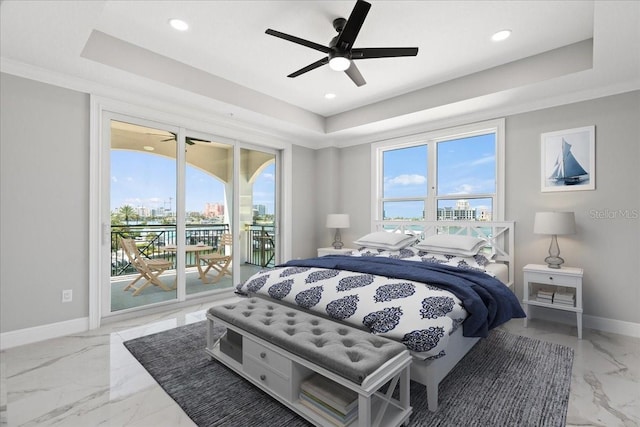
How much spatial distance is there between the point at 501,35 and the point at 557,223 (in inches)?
73.2

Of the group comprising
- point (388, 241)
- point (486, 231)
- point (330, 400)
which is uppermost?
point (486, 231)

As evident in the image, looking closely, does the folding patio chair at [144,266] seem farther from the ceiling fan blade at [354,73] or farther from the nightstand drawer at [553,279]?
the nightstand drawer at [553,279]

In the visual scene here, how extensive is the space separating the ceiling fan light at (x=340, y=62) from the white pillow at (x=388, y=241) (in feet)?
7.50

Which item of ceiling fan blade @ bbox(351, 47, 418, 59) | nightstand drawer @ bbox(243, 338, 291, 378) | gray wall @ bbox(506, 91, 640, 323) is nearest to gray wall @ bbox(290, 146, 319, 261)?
ceiling fan blade @ bbox(351, 47, 418, 59)

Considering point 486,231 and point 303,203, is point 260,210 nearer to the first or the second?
point 303,203

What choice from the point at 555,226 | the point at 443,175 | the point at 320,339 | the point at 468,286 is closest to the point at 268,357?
the point at 320,339

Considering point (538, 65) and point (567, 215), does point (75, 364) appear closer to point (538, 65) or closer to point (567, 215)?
point (567, 215)

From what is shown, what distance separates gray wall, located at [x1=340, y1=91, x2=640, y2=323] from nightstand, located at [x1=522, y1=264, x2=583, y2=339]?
0.22 meters

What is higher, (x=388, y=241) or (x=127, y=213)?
(x=127, y=213)

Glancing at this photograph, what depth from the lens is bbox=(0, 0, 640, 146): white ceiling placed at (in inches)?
92.2

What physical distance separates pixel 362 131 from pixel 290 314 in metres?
3.34

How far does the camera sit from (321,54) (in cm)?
312

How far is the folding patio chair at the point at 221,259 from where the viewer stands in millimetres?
4281

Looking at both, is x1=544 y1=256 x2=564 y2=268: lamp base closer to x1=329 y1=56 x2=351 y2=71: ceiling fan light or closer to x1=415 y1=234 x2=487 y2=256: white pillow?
x1=415 y1=234 x2=487 y2=256: white pillow
